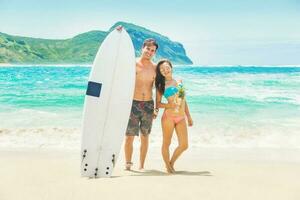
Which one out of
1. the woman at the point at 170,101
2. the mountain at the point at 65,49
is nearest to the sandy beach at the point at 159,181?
the woman at the point at 170,101

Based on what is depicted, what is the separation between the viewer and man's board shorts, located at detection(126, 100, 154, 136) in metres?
4.50

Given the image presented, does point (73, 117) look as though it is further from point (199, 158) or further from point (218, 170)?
point (218, 170)

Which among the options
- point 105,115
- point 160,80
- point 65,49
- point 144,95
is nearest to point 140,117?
point 144,95

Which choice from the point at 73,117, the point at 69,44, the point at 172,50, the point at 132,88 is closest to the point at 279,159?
the point at 132,88

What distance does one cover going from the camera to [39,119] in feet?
32.0

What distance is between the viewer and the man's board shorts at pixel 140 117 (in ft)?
14.8

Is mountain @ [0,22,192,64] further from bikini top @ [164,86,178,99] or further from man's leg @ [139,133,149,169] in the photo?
bikini top @ [164,86,178,99]

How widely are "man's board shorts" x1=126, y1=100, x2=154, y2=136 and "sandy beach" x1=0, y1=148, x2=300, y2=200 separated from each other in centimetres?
47

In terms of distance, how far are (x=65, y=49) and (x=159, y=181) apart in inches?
4505

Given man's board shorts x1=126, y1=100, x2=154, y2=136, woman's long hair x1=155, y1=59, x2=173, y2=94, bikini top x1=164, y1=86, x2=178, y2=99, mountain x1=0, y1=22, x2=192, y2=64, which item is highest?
mountain x1=0, y1=22, x2=192, y2=64

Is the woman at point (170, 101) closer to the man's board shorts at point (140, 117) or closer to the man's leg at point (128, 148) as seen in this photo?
the man's board shorts at point (140, 117)

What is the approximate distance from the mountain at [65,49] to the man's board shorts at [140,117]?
68.1 metres

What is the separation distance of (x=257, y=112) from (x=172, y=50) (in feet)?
439

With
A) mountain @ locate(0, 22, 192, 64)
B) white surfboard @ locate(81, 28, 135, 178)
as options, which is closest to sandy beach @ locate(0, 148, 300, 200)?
white surfboard @ locate(81, 28, 135, 178)
